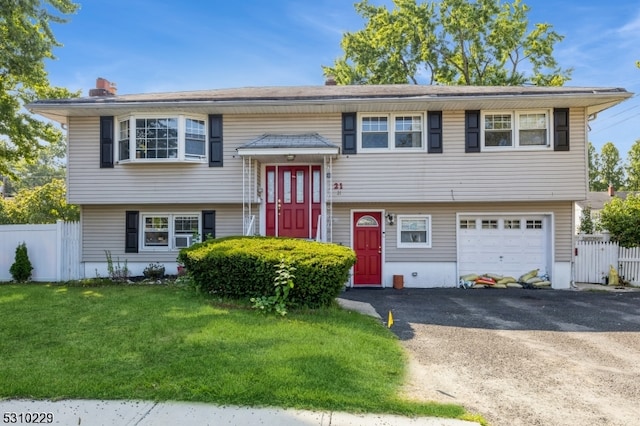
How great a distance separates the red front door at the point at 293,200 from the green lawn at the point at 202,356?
475 centimetres

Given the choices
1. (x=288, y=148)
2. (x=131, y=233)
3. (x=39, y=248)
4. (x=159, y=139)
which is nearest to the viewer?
(x=288, y=148)

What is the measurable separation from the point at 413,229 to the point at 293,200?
3.89 meters

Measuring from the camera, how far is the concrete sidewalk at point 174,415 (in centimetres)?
343

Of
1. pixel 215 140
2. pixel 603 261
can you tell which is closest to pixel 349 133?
pixel 215 140

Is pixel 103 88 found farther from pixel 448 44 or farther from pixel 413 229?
pixel 448 44

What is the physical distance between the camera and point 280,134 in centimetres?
1207

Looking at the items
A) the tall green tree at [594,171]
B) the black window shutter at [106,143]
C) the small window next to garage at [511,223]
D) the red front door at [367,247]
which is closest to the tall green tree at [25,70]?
the black window shutter at [106,143]

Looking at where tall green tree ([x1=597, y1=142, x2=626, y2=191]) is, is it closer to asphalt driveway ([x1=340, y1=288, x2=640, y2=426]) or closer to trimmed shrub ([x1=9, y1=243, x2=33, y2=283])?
asphalt driveway ([x1=340, y1=288, x2=640, y2=426])

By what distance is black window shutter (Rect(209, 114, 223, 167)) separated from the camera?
11883 millimetres

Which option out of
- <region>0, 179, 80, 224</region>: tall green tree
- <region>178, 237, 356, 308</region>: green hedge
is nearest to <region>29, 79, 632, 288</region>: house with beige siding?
<region>178, 237, 356, 308</region>: green hedge

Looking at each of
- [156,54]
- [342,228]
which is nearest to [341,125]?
[342,228]

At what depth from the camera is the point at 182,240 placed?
41.0ft

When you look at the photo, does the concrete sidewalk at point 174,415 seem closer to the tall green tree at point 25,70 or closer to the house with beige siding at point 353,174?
the house with beige siding at point 353,174

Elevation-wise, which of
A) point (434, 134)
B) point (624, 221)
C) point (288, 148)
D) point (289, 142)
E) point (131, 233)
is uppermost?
point (434, 134)
